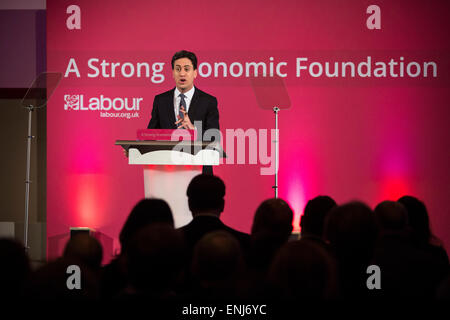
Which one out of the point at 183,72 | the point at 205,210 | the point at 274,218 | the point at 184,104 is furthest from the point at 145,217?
the point at 184,104

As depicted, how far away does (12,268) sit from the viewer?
1.43m

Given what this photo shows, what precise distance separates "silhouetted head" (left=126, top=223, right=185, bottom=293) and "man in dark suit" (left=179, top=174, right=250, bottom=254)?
103cm

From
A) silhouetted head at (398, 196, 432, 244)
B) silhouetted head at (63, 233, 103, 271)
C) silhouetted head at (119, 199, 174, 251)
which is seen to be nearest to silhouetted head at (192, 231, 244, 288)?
silhouetted head at (63, 233, 103, 271)

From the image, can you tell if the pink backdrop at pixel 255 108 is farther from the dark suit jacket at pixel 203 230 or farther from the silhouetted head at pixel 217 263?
the silhouetted head at pixel 217 263

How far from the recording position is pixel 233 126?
Answer: 6086mm

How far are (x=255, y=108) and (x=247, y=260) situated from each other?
4.09 metres

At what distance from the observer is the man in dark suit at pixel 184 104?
5.44 metres

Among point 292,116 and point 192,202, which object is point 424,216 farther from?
point 292,116

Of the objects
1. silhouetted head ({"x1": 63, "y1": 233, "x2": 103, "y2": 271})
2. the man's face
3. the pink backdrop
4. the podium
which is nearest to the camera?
silhouetted head ({"x1": 63, "y1": 233, "x2": 103, "y2": 271})

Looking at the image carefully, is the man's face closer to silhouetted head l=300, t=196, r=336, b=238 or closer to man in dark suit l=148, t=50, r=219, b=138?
man in dark suit l=148, t=50, r=219, b=138

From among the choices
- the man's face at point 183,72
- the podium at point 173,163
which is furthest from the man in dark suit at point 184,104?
the podium at point 173,163

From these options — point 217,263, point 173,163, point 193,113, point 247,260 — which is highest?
point 193,113

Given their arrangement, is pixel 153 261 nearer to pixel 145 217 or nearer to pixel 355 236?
pixel 145 217

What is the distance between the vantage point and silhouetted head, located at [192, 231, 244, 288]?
61.5 inches
